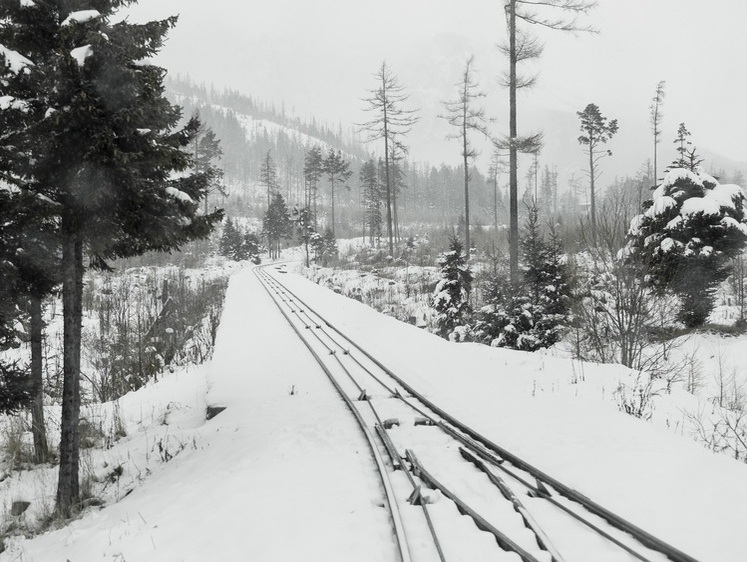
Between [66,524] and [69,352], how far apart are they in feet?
6.66

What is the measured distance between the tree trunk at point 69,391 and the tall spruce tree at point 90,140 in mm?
13

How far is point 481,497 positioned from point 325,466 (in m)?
1.81

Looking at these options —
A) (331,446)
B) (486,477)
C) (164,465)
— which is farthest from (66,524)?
(486,477)

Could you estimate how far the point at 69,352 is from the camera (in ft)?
17.9

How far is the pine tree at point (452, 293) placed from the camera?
52.0 feet

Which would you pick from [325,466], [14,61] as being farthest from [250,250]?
[325,466]

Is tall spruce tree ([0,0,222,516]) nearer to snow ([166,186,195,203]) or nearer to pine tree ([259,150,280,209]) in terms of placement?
snow ([166,186,195,203])

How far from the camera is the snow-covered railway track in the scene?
323 centimetres

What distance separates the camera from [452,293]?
52.3ft

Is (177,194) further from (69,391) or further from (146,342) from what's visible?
(146,342)

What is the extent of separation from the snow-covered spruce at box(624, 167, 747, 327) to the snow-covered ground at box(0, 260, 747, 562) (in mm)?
8771

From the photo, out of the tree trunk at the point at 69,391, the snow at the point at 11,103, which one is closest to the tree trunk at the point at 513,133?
the tree trunk at the point at 69,391

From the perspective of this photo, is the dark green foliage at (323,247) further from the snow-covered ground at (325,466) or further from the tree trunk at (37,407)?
the tree trunk at (37,407)

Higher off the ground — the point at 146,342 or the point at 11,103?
the point at 11,103
